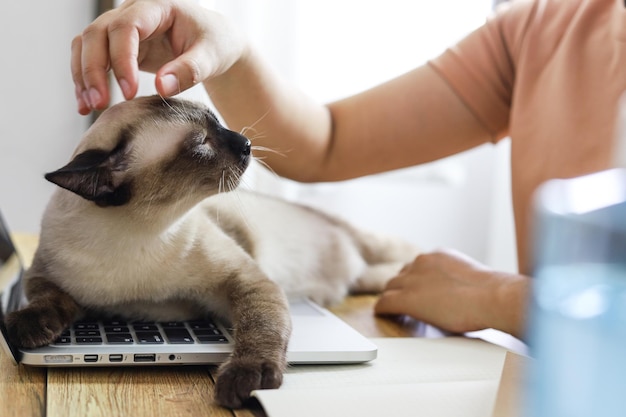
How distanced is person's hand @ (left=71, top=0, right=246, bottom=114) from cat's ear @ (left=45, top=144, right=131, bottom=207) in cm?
6

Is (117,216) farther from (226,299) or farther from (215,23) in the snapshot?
(215,23)

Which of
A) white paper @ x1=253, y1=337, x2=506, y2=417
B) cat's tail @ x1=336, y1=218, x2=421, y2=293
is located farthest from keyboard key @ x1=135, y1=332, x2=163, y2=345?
cat's tail @ x1=336, y1=218, x2=421, y2=293

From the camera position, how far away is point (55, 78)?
227 centimetres

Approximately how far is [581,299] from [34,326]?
613 millimetres

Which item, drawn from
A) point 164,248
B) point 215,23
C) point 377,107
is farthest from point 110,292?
point 377,107

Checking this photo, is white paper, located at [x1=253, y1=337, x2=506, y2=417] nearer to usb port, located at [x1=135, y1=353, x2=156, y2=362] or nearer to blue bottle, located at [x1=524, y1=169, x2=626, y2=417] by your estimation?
usb port, located at [x1=135, y1=353, x2=156, y2=362]

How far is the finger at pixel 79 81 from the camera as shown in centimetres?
87

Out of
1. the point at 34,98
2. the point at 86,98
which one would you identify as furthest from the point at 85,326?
the point at 34,98

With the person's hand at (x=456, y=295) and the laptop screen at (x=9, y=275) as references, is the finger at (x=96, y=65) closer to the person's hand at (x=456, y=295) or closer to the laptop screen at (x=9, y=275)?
the laptop screen at (x=9, y=275)

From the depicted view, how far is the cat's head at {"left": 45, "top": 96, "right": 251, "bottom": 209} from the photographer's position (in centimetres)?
93

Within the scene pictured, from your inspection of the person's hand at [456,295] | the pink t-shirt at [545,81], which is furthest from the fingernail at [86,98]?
the pink t-shirt at [545,81]

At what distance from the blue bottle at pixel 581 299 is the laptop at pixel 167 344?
465 mm

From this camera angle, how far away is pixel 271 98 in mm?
1204

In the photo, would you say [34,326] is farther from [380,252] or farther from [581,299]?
[380,252]
